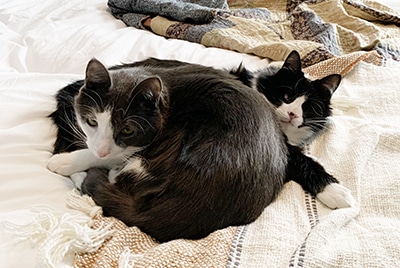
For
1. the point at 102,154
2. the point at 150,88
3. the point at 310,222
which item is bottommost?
the point at 310,222

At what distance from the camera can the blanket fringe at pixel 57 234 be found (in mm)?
863

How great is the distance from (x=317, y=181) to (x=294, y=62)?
1.42ft

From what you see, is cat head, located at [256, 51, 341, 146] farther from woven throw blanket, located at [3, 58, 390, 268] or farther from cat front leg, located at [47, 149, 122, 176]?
cat front leg, located at [47, 149, 122, 176]

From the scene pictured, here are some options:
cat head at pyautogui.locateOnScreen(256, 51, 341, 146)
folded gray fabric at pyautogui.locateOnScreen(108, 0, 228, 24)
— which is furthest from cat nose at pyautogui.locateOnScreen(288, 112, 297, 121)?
folded gray fabric at pyautogui.locateOnScreen(108, 0, 228, 24)

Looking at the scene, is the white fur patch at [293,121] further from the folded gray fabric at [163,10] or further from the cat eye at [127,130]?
the folded gray fabric at [163,10]

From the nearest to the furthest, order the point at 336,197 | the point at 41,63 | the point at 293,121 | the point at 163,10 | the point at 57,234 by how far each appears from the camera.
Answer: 1. the point at 57,234
2. the point at 336,197
3. the point at 293,121
4. the point at 41,63
5. the point at 163,10

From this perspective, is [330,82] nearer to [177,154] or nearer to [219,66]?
[219,66]

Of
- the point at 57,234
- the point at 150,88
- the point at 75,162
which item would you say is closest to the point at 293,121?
the point at 150,88

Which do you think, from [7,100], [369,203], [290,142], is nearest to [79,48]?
[7,100]

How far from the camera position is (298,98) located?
4.73 ft

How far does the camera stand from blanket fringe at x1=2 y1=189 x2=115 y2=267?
863 mm

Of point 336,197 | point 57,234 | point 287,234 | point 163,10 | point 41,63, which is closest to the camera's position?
point 57,234

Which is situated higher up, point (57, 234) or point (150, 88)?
point (150, 88)

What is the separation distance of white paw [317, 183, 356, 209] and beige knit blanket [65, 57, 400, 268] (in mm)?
22
